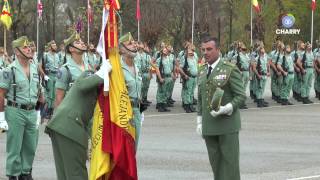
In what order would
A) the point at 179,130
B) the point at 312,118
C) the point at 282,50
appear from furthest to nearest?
the point at 282,50 → the point at 312,118 → the point at 179,130

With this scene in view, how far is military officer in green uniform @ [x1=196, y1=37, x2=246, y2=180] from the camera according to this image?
8766 millimetres

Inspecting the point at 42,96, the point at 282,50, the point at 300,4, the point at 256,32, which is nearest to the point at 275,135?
the point at 42,96

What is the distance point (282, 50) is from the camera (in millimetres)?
25719

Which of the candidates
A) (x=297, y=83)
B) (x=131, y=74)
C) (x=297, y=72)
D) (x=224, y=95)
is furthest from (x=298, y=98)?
(x=224, y=95)

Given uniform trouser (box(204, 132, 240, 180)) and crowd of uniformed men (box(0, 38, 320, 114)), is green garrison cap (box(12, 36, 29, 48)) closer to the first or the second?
uniform trouser (box(204, 132, 240, 180))

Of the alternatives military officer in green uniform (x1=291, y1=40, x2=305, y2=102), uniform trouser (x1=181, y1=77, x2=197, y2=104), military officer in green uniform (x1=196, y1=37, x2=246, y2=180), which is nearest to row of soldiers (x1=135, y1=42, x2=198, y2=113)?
uniform trouser (x1=181, y1=77, x2=197, y2=104)

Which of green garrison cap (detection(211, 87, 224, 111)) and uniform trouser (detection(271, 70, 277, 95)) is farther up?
green garrison cap (detection(211, 87, 224, 111))

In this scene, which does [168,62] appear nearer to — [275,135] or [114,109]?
[275,135]

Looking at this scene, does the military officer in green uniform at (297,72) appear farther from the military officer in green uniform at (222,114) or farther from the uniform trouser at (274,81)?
the military officer in green uniform at (222,114)

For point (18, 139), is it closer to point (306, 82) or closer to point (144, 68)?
point (144, 68)

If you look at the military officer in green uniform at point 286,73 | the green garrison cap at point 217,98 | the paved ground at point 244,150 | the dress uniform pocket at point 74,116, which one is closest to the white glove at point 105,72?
the dress uniform pocket at point 74,116

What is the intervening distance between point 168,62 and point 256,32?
3067cm

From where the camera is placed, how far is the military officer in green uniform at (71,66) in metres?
10.2

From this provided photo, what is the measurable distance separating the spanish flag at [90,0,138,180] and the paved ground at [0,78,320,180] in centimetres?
346
